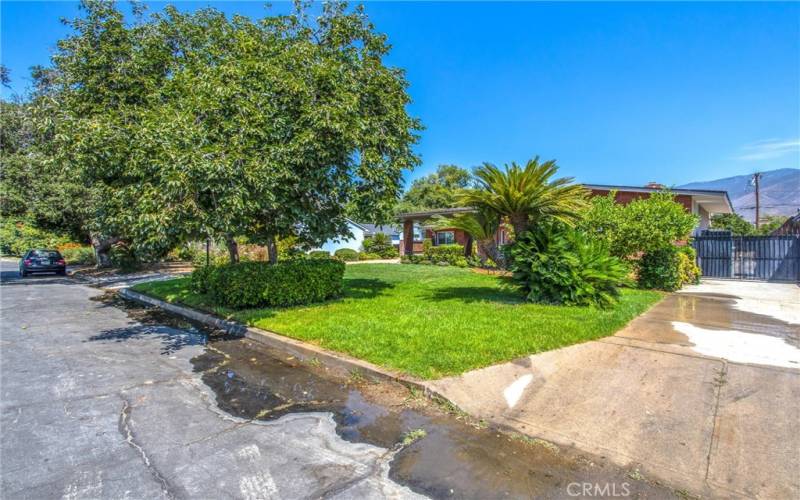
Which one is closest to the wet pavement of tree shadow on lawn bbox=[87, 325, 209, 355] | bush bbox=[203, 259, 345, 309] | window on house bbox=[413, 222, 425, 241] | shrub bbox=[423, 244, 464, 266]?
tree shadow on lawn bbox=[87, 325, 209, 355]

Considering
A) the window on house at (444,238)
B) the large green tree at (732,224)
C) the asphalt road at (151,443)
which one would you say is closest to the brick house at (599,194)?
the window on house at (444,238)

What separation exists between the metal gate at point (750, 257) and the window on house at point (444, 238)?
535 inches

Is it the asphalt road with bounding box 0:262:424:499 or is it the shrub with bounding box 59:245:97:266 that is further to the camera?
the shrub with bounding box 59:245:97:266

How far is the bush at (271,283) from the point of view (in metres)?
8.70

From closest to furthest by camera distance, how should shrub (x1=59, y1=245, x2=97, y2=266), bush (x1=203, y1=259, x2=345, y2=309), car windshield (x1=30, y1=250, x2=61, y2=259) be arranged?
bush (x1=203, y1=259, x2=345, y2=309)
car windshield (x1=30, y1=250, x2=61, y2=259)
shrub (x1=59, y1=245, x2=97, y2=266)

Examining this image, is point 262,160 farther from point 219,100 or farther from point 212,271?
point 212,271

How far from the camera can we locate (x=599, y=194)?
1928 centimetres

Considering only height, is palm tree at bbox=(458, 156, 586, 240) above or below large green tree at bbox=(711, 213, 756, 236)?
below

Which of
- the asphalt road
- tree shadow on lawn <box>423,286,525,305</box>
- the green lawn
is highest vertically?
tree shadow on lawn <box>423,286,525,305</box>

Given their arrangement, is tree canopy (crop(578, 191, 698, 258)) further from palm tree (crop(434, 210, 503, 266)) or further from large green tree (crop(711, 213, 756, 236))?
large green tree (crop(711, 213, 756, 236))

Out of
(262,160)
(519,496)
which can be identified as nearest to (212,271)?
(262,160)

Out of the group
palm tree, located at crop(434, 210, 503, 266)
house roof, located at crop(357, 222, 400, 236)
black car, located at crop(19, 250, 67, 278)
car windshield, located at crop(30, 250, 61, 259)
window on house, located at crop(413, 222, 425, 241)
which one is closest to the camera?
palm tree, located at crop(434, 210, 503, 266)

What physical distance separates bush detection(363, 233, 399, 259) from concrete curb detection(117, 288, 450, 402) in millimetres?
21958

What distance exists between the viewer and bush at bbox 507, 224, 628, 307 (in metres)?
7.97
